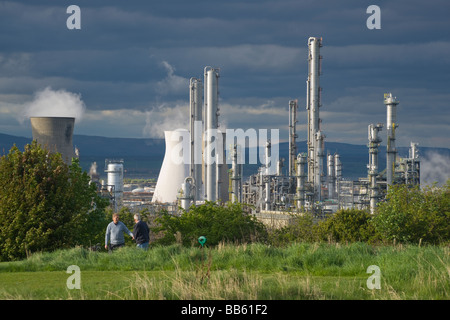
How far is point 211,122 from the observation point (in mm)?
42312

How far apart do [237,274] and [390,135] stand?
31967mm

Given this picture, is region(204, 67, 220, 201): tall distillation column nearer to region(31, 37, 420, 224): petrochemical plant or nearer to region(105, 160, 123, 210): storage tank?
region(31, 37, 420, 224): petrochemical plant

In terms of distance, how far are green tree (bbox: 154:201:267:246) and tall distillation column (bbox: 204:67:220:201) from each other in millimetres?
24426

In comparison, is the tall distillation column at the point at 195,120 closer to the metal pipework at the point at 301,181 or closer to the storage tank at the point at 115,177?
the storage tank at the point at 115,177

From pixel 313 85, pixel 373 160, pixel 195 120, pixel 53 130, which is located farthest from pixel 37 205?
pixel 195 120

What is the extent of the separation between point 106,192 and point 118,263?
3046 centimetres

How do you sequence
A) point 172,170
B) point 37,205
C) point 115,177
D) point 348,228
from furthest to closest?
point 172,170
point 115,177
point 348,228
point 37,205

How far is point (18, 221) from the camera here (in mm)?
15047

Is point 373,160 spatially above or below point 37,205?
above

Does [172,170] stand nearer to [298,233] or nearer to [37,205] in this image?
[298,233]

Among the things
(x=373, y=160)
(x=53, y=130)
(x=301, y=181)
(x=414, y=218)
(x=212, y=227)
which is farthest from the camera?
(x=301, y=181)

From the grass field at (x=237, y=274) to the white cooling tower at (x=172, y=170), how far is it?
33798 millimetres

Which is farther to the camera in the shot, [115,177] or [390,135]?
[115,177]

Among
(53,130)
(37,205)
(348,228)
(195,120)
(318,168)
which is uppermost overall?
(195,120)
